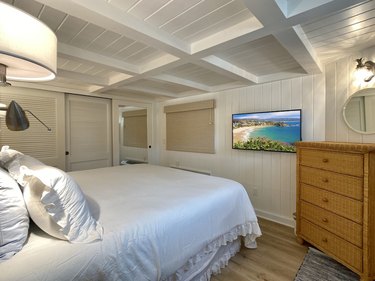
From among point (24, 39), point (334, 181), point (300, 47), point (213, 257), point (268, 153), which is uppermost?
point (300, 47)

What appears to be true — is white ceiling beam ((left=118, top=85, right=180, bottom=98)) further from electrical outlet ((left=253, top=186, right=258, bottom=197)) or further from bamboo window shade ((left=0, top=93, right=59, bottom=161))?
electrical outlet ((left=253, top=186, right=258, bottom=197))

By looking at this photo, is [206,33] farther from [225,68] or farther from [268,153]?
[268,153]

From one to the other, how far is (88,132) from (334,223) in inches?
159

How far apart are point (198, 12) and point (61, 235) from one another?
5.56 feet

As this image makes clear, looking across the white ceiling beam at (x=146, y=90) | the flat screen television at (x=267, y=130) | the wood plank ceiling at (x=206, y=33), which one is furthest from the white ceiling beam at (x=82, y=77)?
the flat screen television at (x=267, y=130)

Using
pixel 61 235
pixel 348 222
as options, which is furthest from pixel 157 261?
pixel 348 222

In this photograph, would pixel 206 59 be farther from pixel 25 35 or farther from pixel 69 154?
pixel 69 154

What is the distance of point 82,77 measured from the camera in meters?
2.82

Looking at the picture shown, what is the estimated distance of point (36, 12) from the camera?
→ 55.4 inches

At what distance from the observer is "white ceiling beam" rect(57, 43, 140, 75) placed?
6.14 feet

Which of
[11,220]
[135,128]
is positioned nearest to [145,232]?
[11,220]

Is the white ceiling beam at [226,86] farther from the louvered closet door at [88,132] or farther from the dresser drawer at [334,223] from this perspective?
the louvered closet door at [88,132]

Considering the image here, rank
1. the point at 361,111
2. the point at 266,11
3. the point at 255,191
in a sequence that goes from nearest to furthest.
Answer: the point at 266,11, the point at 361,111, the point at 255,191

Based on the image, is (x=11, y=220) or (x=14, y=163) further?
(x=14, y=163)
